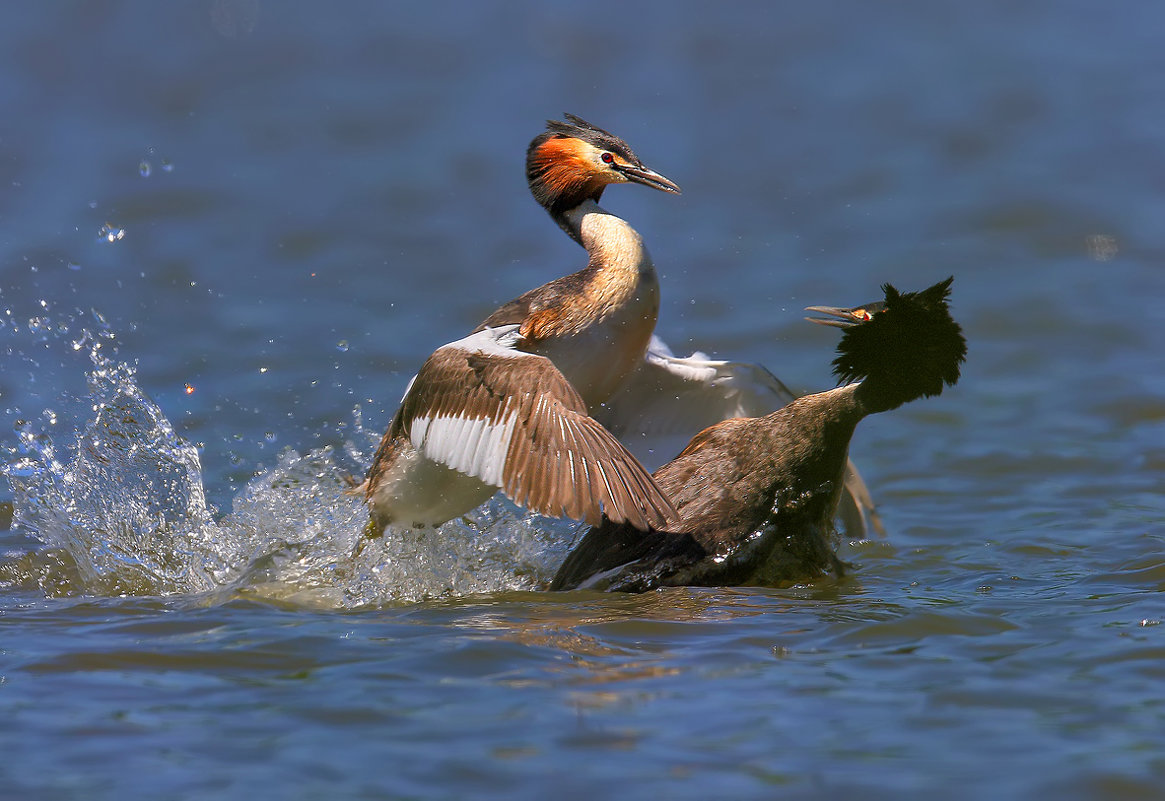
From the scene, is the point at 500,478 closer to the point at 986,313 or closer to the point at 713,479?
the point at 713,479

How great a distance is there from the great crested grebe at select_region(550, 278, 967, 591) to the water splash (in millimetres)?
649

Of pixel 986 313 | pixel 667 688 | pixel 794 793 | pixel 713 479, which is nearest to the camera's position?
pixel 794 793

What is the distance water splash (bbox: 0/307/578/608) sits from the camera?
6.23m

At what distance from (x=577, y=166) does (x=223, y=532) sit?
99.9 inches

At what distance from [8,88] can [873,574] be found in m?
10.3

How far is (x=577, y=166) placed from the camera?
746cm

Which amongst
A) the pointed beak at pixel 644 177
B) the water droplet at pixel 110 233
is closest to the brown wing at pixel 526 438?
the pointed beak at pixel 644 177

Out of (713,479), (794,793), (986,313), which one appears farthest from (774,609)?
(986,313)

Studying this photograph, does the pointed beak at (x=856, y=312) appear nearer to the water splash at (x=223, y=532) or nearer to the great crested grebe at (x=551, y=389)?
the great crested grebe at (x=551, y=389)

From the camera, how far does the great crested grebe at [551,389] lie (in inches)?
215

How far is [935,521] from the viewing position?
7848 millimetres

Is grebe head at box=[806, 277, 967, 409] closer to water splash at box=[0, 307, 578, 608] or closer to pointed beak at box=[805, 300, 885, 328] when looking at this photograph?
pointed beak at box=[805, 300, 885, 328]

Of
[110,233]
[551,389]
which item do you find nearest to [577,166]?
[551,389]

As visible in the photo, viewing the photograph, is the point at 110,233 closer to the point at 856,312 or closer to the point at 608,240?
the point at 608,240
